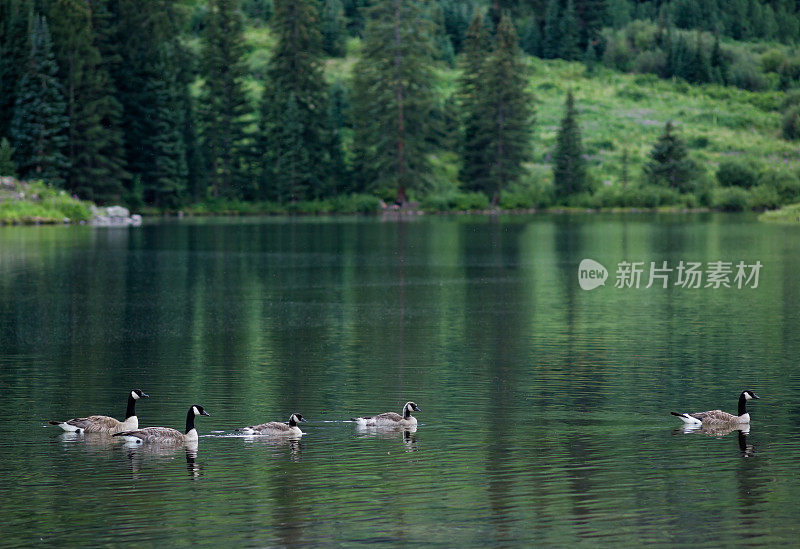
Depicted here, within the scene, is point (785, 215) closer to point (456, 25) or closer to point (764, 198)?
point (764, 198)

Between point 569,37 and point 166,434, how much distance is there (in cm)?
17228

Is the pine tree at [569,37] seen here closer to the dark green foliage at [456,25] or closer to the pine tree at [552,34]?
the pine tree at [552,34]

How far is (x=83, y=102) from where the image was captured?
117750 millimetres

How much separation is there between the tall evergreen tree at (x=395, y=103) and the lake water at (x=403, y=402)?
75702 mm

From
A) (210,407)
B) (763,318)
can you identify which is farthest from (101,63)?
(210,407)

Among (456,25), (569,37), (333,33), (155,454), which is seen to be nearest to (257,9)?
(333,33)

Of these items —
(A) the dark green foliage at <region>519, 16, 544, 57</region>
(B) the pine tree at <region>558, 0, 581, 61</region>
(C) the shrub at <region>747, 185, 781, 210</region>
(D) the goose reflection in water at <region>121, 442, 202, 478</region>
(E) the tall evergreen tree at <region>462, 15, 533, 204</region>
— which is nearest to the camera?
(D) the goose reflection in water at <region>121, 442, 202, 478</region>

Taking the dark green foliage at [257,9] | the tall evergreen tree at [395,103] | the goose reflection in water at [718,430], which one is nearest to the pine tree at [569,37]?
the dark green foliage at [257,9]

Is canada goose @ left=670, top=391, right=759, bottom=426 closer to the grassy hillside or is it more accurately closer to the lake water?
the lake water

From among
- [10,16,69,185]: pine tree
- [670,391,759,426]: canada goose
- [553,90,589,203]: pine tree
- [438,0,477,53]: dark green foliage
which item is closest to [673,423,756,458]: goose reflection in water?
[670,391,759,426]: canada goose

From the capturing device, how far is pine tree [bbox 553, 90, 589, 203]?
442 feet

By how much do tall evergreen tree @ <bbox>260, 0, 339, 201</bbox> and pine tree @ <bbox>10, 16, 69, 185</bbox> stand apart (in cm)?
2522

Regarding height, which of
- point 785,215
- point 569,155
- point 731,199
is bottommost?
point 785,215

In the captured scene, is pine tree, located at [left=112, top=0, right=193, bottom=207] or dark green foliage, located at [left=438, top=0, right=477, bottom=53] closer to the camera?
pine tree, located at [left=112, top=0, right=193, bottom=207]
